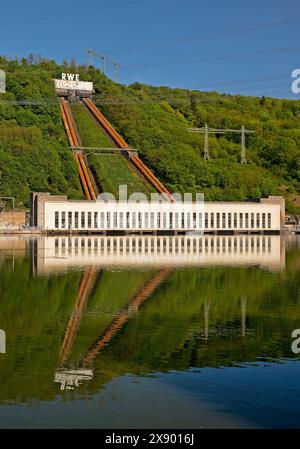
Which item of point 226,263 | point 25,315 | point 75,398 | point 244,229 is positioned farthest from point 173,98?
point 75,398

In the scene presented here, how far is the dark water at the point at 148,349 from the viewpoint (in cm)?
1145

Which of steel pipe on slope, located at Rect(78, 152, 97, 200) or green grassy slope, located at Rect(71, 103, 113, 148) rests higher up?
green grassy slope, located at Rect(71, 103, 113, 148)

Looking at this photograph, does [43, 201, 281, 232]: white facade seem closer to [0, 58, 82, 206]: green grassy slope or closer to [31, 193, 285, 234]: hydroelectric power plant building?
[31, 193, 285, 234]: hydroelectric power plant building

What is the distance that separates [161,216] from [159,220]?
50 cm

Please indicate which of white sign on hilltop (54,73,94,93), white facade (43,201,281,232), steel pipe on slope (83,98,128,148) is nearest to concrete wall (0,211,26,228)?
white facade (43,201,281,232)

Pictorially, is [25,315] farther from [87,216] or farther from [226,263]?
[87,216]

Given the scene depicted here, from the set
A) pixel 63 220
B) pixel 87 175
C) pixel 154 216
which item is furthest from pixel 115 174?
pixel 63 220

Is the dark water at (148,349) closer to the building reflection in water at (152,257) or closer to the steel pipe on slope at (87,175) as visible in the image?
the building reflection in water at (152,257)

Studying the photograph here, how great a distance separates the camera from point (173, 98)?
12412cm

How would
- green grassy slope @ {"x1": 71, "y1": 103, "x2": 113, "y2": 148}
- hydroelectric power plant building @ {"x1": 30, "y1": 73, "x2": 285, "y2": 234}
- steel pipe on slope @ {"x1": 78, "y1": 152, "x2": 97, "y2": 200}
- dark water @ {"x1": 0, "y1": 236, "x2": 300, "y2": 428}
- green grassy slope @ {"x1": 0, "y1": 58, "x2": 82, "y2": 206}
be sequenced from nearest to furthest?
dark water @ {"x1": 0, "y1": 236, "x2": 300, "y2": 428} < hydroelectric power plant building @ {"x1": 30, "y1": 73, "x2": 285, "y2": 234} < steel pipe on slope @ {"x1": 78, "y1": 152, "x2": 97, "y2": 200} < green grassy slope @ {"x1": 0, "y1": 58, "x2": 82, "y2": 206} < green grassy slope @ {"x1": 71, "y1": 103, "x2": 113, "y2": 148}

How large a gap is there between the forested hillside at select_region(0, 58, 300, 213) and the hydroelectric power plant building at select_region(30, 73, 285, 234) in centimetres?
270

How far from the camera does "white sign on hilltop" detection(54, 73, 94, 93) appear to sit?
106812 mm

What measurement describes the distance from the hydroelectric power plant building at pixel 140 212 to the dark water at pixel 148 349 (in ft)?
127

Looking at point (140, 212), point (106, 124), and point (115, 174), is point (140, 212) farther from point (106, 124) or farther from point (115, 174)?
point (106, 124)
